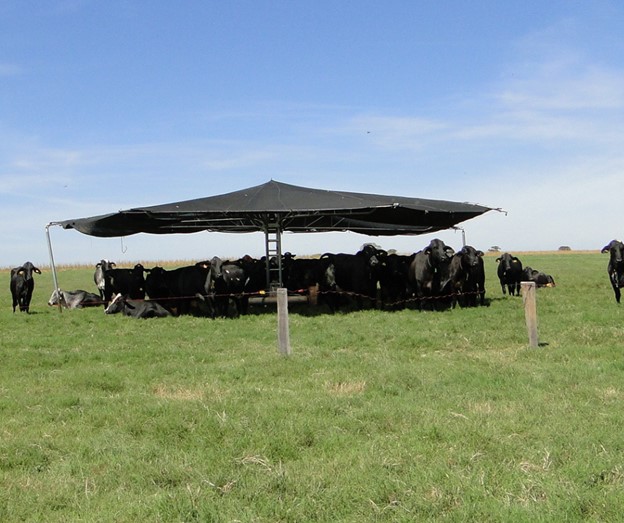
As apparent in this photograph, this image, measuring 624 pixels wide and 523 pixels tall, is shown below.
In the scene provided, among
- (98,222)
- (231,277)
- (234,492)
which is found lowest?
(234,492)

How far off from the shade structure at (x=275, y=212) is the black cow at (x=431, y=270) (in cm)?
119

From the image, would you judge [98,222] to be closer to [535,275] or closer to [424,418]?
[535,275]

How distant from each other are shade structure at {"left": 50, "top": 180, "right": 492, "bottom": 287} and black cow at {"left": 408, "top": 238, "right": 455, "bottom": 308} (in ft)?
3.89

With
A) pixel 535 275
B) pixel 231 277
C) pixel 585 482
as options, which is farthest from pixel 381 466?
pixel 535 275

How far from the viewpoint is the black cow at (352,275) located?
60.5ft

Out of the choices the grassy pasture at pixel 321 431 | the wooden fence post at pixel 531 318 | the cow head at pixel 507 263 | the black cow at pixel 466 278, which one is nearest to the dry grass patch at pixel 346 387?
the grassy pasture at pixel 321 431

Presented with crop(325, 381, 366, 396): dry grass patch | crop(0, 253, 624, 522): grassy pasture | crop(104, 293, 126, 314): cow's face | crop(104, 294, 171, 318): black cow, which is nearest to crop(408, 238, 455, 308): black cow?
crop(0, 253, 624, 522): grassy pasture

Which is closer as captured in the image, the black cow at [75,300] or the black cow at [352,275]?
the black cow at [352,275]

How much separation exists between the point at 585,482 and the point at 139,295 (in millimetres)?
17037

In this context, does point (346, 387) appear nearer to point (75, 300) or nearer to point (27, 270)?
point (27, 270)

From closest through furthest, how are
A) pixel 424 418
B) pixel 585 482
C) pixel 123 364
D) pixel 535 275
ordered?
1. pixel 585 482
2. pixel 424 418
3. pixel 123 364
4. pixel 535 275

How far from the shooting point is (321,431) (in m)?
6.07

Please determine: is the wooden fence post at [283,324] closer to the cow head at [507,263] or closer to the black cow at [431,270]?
the black cow at [431,270]

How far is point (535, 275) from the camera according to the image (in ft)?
77.2
